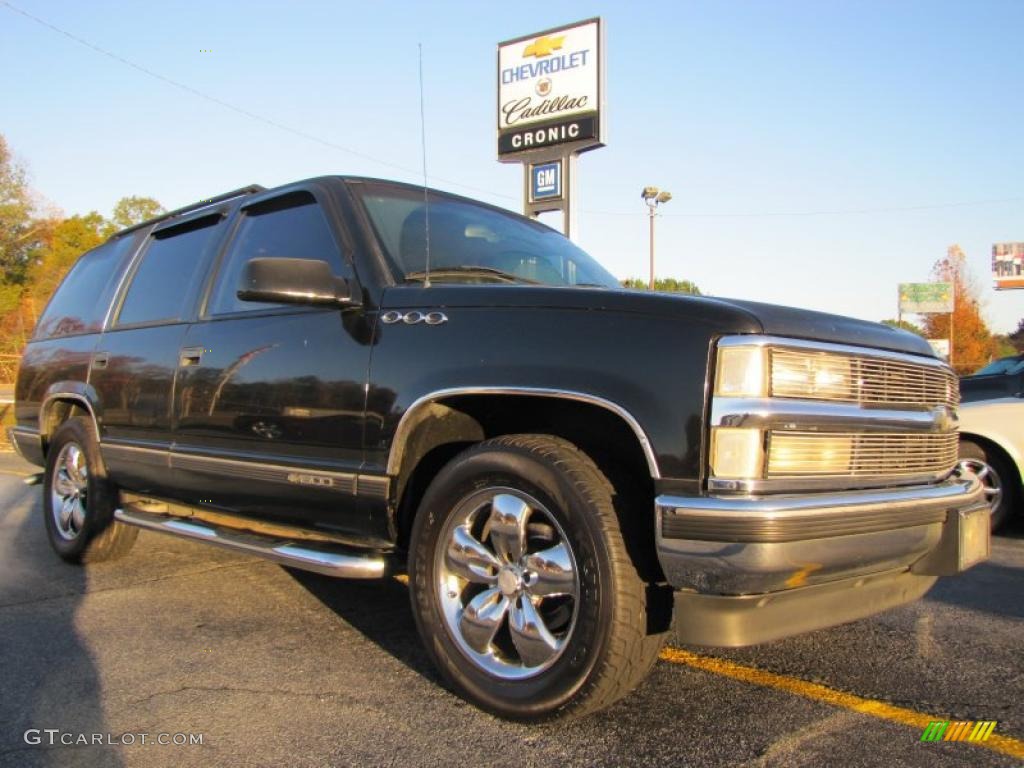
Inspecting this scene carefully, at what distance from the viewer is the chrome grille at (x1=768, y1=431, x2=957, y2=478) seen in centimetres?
246

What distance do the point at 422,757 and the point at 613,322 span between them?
1445 millimetres

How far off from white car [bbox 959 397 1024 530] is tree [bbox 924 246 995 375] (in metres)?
46.4

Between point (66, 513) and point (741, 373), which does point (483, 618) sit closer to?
point (741, 373)

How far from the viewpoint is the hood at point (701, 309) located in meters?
2.52

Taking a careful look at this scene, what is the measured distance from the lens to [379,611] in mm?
4043

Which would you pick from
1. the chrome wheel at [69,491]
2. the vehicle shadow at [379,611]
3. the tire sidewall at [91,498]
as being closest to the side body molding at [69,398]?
the tire sidewall at [91,498]

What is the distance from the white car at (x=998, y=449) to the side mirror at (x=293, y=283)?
5.11 metres

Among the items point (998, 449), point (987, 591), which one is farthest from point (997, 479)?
point (987, 591)

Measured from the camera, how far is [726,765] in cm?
238

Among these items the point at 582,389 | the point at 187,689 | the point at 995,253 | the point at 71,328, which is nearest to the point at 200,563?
the point at 71,328

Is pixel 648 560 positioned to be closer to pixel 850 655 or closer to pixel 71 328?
pixel 850 655

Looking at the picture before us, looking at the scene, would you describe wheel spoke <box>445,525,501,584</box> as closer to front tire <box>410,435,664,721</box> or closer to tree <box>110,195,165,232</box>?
front tire <box>410,435,664,721</box>

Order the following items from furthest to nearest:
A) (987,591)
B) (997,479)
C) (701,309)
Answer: (997,479) < (987,591) < (701,309)

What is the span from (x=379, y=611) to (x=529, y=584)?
5.07 feet
